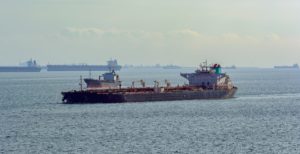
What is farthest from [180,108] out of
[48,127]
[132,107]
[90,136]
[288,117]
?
[90,136]

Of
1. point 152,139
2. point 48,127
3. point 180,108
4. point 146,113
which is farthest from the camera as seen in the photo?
point 180,108

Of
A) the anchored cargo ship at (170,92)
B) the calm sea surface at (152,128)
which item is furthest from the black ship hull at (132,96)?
the calm sea surface at (152,128)

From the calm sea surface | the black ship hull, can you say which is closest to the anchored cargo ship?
the black ship hull

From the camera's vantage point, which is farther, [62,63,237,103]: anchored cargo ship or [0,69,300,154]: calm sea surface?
[62,63,237,103]: anchored cargo ship

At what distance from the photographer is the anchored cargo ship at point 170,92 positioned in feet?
390

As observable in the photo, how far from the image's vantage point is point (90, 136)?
238 feet

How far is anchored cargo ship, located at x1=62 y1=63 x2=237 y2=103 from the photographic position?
4685 inches

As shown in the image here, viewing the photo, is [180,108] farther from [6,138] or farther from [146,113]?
[6,138]

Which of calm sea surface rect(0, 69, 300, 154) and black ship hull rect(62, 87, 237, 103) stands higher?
black ship hull rect(62, 87, 237, 103)

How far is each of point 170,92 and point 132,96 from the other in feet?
29.2

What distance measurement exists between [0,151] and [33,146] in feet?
11.5

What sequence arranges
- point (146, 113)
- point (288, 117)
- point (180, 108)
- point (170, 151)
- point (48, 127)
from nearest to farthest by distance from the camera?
1. point (170, 151)
2. point (48, 127)
3. point (288, 117)
4. point (146, 113)
5. point (180, 108)

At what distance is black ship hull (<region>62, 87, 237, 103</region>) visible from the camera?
119m

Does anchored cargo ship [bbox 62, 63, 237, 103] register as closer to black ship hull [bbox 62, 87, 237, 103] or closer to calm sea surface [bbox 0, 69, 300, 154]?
black ship hull [bbox 62, 87, 237, 103]
